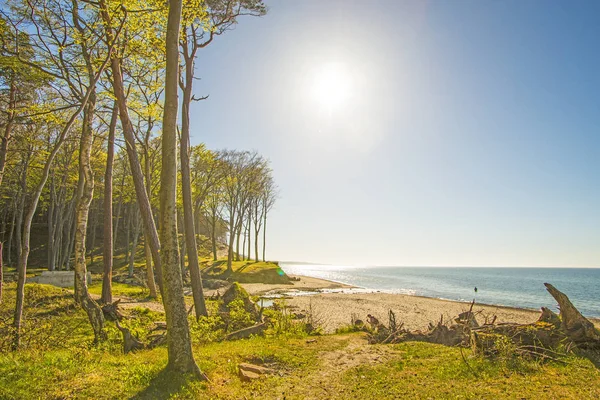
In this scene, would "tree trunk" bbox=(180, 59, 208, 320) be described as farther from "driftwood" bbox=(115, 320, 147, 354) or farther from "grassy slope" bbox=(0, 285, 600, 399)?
"driftwood" bbox=(115, 320, 147, 354)

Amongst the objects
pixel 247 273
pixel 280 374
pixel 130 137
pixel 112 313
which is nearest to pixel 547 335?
pixel 280 374

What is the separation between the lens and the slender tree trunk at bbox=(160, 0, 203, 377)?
659 cm

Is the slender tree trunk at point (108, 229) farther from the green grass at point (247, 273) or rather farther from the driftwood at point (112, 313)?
the green grass at point (247, 273)

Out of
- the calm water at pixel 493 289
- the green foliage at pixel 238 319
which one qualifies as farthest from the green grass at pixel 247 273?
the green foliage at pixel 238 319

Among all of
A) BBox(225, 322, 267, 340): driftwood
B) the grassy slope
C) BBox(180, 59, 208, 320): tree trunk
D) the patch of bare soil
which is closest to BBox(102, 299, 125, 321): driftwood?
the grassy slope

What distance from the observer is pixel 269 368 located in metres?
7.79

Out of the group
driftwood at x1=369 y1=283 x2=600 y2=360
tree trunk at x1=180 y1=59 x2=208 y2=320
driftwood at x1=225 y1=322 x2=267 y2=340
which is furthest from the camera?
tree trunk at x1=180 y1=59 x2=208 y2=320

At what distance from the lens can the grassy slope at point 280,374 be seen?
18.8 ft

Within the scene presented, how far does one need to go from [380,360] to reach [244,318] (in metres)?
5.51

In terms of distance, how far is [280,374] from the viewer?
7.47m

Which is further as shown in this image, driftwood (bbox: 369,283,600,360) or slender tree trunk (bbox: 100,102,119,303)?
slender tree trunk (bbox: 100,102,119,303)

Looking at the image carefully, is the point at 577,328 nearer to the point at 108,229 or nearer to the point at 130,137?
the point at 130,137

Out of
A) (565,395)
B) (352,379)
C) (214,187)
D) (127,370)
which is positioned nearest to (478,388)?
(565,395)

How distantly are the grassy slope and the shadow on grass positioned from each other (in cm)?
2
